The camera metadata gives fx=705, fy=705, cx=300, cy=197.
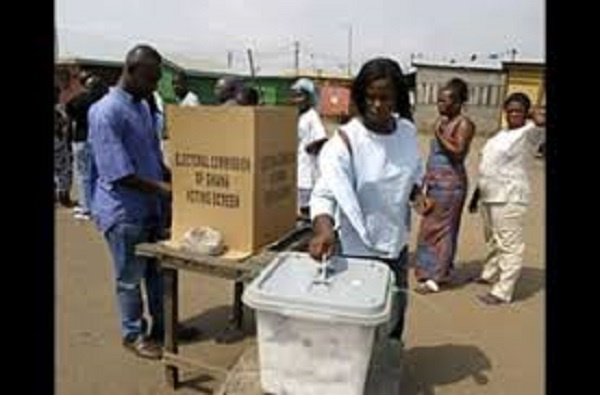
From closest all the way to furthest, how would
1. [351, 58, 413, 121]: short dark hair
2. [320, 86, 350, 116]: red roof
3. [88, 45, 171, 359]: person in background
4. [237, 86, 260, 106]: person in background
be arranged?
1. [351, 58, 413, 121]: short dark hair
2. [88, 45, 171, 359]: person in background
3. [237, 86, 260, 106]: person in background
4. [320, 86, 350, 116]: red roof

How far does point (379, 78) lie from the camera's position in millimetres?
2826

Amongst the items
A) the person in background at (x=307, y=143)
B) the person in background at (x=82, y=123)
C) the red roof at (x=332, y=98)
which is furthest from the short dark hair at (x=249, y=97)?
the red roof at (x=332, y=98)

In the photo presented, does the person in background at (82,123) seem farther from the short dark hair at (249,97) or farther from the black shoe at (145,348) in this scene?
the black shoe at (145,348)

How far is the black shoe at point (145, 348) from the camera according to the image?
13.0 ft

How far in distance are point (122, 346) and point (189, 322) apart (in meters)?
0.59

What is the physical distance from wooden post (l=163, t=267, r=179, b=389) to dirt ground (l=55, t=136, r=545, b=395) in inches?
3.1

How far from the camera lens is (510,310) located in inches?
199

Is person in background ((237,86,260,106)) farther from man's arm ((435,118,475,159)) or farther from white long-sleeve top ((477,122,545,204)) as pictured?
white long-sleeve top ((477,122,545,204))

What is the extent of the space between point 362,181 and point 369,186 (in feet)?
0.12

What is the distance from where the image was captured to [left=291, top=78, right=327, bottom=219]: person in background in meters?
5.34

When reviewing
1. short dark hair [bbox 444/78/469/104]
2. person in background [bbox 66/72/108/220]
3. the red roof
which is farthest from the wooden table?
the red roof
